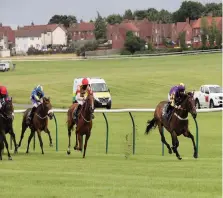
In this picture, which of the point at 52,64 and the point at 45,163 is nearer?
the point at 45,163

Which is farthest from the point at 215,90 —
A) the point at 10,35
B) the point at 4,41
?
the point at 10,35

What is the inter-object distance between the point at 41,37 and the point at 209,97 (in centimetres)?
15726

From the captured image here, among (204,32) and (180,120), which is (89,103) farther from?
(204,32)

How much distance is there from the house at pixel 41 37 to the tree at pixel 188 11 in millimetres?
31730

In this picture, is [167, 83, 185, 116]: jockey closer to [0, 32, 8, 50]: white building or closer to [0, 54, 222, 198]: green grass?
[0, 54, 222, 198]: green grass

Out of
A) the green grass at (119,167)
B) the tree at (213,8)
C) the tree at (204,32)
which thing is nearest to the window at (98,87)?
the green grass at (119,167)

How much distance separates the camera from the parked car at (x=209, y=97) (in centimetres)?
4041

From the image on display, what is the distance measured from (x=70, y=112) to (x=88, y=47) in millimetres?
109500

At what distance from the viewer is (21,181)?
466 inches

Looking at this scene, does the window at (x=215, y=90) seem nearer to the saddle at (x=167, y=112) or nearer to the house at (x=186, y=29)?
the saddle at (x=167, y=112)

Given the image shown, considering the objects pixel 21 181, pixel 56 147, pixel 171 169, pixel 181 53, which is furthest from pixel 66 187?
pixel 181 53

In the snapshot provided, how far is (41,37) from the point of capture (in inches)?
7682

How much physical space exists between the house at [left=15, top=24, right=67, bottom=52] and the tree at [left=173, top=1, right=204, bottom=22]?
31730 millimetres

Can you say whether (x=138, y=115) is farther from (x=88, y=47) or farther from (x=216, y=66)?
(x=88, y=47)
